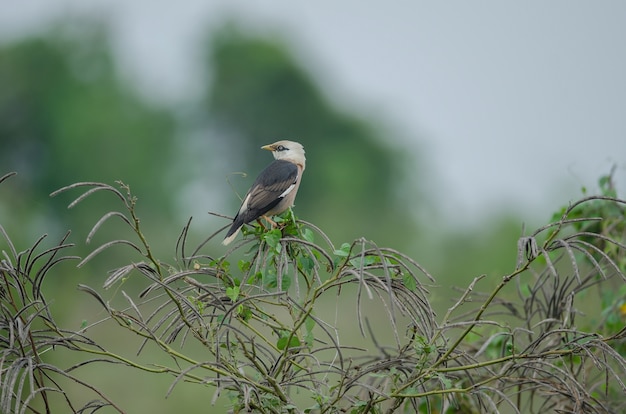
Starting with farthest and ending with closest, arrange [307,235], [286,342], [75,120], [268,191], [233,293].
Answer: [75,120] < [268,191] < [307,235] < [286,342] < [233,293]

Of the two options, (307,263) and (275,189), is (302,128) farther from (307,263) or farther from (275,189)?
(307,263)

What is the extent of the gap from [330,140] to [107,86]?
12.2 m

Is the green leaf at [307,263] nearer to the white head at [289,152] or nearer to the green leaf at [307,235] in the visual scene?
the green leaf at [307,235]

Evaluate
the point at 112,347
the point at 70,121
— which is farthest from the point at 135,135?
the point at 112,347

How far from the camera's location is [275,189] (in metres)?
5.05

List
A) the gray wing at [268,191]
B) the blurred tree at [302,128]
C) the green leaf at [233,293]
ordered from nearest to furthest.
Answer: the green leaf at [233,293] → the gray wing at [268,191] → the blurred tree at [302,128]

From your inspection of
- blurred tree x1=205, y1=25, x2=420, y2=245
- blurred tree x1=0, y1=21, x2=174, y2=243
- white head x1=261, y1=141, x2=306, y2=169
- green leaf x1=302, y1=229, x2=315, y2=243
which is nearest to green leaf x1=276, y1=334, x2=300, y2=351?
green leaf x1=302, y1=229, x2=315, y2=243

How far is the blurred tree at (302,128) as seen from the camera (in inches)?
1780

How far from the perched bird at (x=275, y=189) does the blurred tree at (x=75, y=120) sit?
34.4 metres

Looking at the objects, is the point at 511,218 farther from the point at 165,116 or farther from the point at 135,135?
Result: the point at 165,116

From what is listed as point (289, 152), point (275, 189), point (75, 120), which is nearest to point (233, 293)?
point (275, 189)

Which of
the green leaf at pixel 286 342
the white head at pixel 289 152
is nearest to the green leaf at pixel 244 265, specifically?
the green leaf at pixel 286 342

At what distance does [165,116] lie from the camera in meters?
49.6

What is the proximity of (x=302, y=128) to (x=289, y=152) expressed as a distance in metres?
46.1
